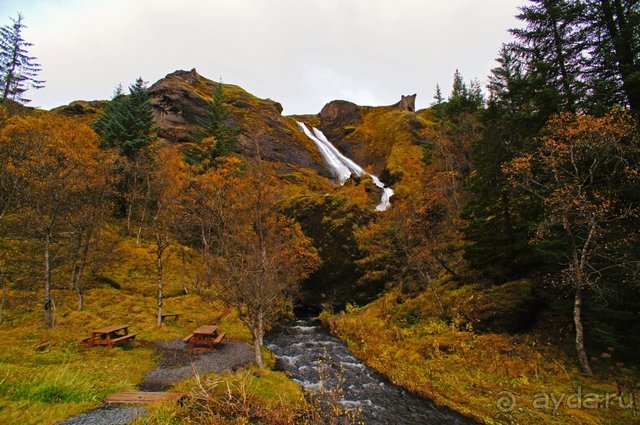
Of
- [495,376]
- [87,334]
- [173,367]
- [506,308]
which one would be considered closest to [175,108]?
[87,334]

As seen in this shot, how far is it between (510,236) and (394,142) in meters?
59.2

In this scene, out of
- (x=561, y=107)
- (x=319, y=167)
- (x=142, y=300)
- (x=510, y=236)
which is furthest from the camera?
(x=319, y=167)

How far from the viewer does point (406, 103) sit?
99000 mm

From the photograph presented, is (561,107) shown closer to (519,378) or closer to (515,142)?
(515,142)

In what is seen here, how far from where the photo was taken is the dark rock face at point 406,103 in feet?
320

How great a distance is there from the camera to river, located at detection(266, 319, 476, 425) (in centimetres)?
1216

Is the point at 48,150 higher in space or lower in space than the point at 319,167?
lower

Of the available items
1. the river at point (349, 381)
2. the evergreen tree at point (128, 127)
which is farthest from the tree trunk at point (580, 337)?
the evergreen tree at point (128, 127)

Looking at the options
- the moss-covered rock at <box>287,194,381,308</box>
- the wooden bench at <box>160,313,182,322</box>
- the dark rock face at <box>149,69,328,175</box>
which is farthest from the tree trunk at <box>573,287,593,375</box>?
the dark rock face at <box>149,69,328,175</box>

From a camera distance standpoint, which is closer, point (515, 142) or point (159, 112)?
point (515, 142)

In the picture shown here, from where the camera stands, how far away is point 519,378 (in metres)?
13.7

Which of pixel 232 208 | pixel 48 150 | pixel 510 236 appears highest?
pixel 48 150

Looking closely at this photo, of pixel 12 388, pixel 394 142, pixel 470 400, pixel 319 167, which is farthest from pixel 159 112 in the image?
pixel 470 400

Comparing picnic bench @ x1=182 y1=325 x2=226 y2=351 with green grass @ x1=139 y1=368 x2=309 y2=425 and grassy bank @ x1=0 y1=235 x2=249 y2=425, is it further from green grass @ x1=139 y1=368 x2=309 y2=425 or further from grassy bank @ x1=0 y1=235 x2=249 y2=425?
green grass @ x1=139 y1=368 x2=309 y2=425
